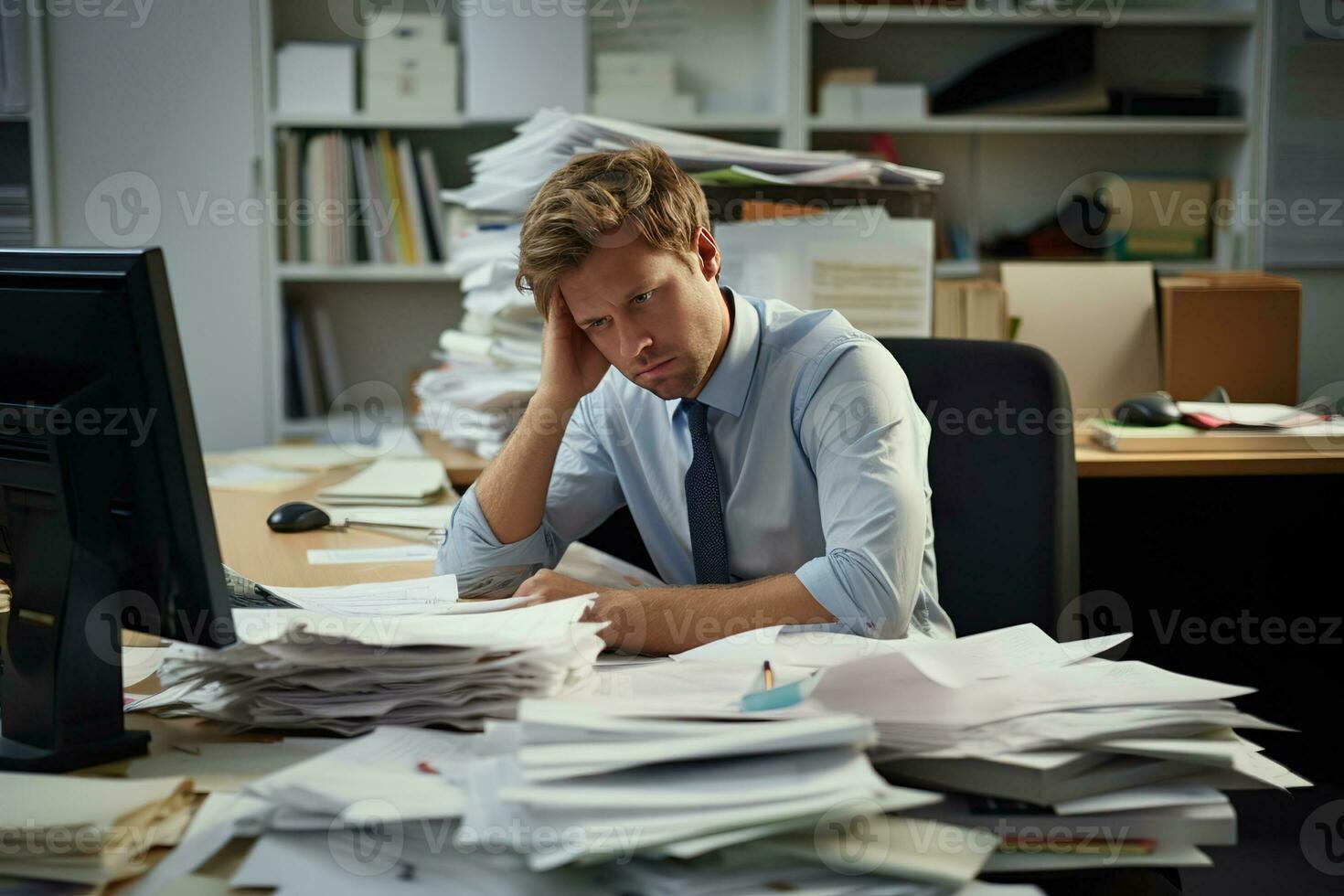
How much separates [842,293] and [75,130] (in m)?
2.17

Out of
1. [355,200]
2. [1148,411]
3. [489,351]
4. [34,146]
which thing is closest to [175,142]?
[34,146]

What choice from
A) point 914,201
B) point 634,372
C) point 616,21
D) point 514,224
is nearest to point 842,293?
point 914,201

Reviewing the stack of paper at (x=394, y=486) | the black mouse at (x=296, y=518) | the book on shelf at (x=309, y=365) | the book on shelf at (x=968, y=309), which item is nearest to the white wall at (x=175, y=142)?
the book on shelf at (x=309, y=365)

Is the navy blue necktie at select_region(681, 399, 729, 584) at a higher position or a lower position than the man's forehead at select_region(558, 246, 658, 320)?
lower

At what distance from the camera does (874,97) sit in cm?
348

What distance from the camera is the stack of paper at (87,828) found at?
75cm

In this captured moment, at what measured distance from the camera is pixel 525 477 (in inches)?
62.6

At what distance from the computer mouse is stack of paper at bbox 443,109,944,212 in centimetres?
59

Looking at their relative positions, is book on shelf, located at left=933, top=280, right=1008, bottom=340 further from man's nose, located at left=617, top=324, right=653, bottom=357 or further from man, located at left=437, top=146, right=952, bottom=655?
man's nose, located at left=617, top=324, right=653, bottom=357

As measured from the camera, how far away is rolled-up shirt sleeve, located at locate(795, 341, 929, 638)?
51.4 inches

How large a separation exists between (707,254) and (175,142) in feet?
7.30

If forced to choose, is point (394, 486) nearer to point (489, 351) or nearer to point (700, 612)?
point (489, 351)

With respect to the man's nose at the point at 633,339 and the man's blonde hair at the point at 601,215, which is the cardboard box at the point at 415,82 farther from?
the man's nose at the point at 633,339

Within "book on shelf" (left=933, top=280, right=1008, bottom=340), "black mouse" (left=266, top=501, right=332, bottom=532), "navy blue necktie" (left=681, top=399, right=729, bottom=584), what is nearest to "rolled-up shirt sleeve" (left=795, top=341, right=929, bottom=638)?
"navy blue necktie" (left=681, top=399, right=729, bottom=584)
